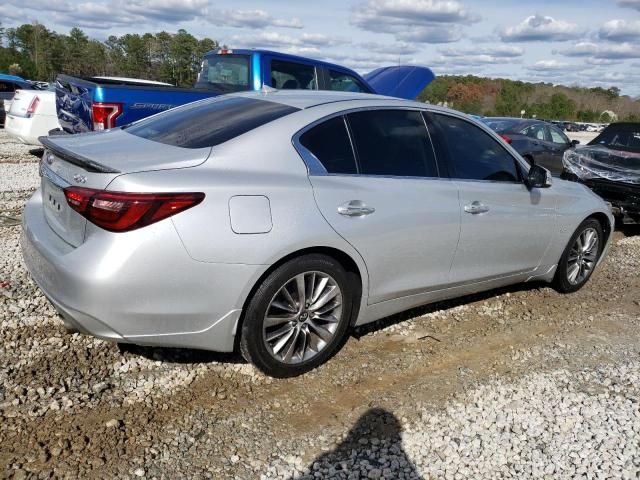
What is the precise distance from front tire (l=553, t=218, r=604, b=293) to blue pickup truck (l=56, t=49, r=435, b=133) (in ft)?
13.7

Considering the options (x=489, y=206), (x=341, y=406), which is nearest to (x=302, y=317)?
(x=341, y=406)

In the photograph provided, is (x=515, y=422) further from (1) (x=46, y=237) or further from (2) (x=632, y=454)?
(1) (x=46, y=237)

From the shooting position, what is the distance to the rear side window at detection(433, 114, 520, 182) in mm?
4094

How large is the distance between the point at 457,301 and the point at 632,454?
2.11 m

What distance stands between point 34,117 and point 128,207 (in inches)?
333

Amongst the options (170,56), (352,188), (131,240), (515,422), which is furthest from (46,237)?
(170,56)

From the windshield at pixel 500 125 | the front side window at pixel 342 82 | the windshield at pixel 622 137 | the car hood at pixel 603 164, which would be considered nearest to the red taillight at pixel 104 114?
the front side window at pixel 342 82

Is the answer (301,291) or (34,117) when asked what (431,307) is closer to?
(301,291)

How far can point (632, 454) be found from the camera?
2.94 meters

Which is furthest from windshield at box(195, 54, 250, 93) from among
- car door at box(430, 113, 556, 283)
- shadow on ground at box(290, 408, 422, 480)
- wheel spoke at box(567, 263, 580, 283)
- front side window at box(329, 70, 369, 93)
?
shadow on ground at box(290, 408, 422, 480)

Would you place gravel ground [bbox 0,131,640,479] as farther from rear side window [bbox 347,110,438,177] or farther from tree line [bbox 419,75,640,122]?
tree line [bbox 419,75,640,122]

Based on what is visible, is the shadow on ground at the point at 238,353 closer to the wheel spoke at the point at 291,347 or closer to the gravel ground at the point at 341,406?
the gravel ground at the point at 341,406

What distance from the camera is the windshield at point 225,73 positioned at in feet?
26.1

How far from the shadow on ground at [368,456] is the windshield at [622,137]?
23.3 feet
